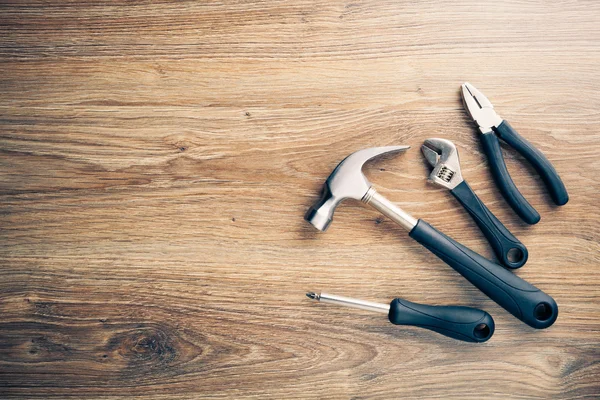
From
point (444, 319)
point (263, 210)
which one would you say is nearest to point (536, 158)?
point (444, 319)

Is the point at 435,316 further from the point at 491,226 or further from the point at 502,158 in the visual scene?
the point at 502,158

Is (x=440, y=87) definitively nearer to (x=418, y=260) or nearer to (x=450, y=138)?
(x=450, y=138)

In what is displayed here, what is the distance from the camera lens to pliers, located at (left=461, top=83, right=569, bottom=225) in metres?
0.92

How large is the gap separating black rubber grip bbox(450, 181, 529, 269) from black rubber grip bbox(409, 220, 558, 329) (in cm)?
4

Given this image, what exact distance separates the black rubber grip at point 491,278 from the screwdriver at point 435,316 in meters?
0.05

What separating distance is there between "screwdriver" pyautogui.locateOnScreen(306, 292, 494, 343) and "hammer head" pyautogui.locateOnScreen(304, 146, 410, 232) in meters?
0.15

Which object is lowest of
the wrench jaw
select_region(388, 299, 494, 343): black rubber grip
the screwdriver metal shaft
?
select_region(388, 299, 494, 343): black rubber grip

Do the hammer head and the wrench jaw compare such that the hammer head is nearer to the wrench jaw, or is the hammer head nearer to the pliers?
the wrench jaw

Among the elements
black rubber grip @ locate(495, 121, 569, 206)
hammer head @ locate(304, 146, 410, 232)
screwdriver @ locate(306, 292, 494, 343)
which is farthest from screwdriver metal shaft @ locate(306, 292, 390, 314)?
black rubber grip @ locate(495, 121, 569, 206)

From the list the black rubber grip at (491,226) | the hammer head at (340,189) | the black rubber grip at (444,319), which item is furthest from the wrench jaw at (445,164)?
the black rubber grip at (444,319)

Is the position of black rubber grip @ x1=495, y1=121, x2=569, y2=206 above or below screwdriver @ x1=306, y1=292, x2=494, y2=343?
above

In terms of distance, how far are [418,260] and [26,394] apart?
85cm

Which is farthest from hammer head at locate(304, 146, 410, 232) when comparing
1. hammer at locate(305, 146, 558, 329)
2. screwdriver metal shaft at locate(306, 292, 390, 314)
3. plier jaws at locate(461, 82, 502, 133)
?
plier jaws at locate(461, 82, 502, 133)

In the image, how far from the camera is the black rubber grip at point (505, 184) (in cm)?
91
